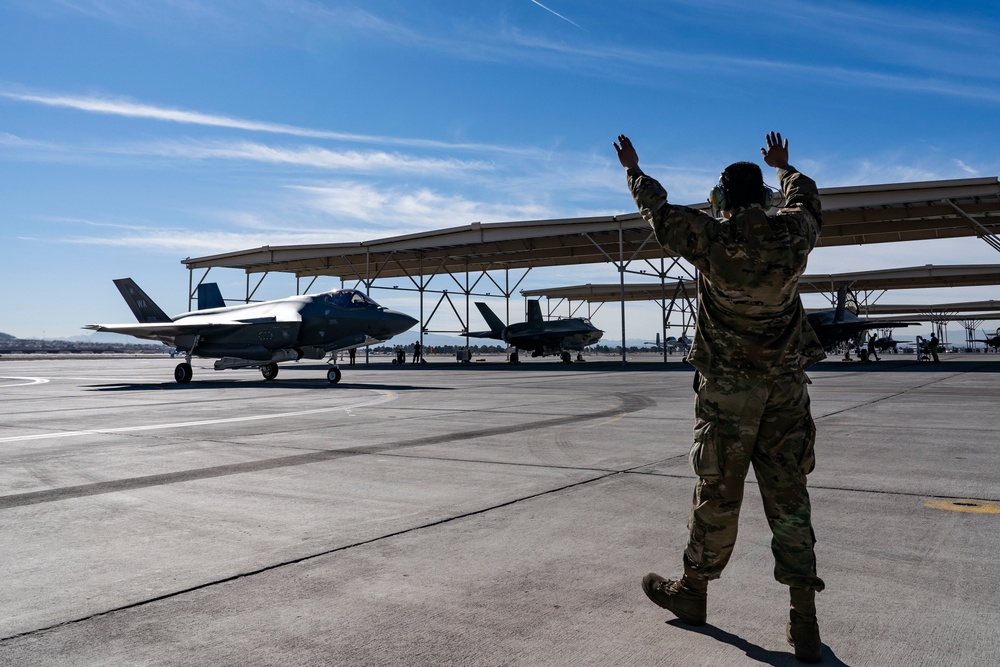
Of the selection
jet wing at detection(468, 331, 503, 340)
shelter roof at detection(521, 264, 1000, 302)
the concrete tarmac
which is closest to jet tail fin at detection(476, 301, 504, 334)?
jet wing at detection(468, 331, 503, 340)

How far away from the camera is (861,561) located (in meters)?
3.95

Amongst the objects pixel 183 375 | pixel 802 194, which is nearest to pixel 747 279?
pixel 802 194

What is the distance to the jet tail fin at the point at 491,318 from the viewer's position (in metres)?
53.7

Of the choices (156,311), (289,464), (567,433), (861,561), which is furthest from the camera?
(156,311)

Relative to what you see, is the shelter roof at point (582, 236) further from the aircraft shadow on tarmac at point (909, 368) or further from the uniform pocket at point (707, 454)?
the uniform pocket at point (707, 454)

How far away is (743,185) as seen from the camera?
337 cm

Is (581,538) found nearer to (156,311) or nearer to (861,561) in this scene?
(861,561)

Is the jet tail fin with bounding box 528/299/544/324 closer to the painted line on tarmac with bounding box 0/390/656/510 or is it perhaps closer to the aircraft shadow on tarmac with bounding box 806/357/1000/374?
the aircraft shadow on tarmac with bounding box 806/357/1000/374

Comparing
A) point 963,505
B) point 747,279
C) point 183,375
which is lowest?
point 963,505

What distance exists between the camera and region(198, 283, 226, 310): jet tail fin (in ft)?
118

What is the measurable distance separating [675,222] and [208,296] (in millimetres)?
36687

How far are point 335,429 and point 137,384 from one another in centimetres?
1723

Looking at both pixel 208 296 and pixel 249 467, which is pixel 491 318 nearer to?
pixel 208 296

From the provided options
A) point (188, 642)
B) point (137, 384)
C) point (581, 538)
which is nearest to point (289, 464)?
point (581, 538)
